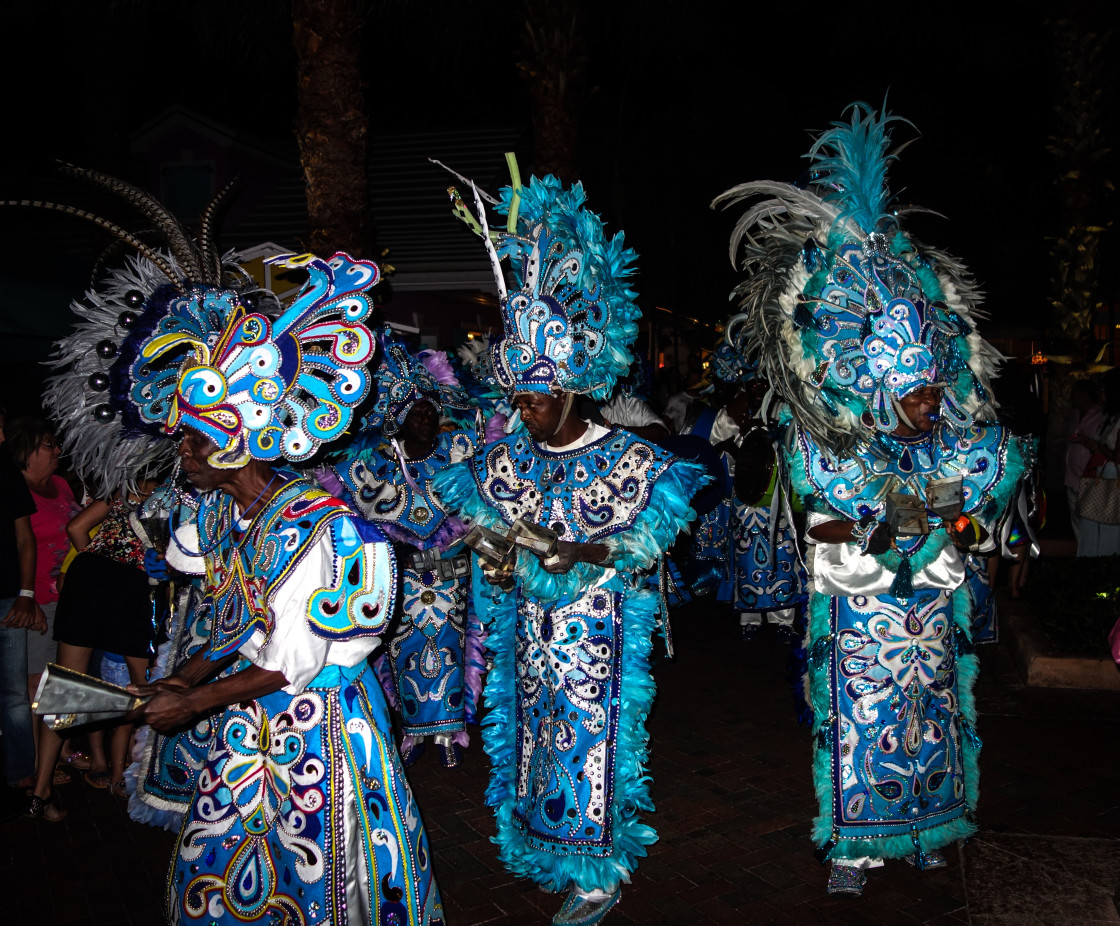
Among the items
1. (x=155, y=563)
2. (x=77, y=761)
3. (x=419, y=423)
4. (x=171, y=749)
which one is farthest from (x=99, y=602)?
(x=419, y=423)

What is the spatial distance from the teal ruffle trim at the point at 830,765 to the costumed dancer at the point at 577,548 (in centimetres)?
78

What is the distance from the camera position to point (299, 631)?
2.85 metres

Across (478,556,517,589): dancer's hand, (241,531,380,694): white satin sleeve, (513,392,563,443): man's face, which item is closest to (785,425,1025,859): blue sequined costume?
(513,392,563,443): man's face

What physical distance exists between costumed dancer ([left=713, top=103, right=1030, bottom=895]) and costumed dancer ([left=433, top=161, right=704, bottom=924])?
71 centimetres

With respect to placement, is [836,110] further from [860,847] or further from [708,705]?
[860,847]

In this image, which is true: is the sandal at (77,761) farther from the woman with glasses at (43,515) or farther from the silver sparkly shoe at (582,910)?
the silver sparkly shoe at (582,910)

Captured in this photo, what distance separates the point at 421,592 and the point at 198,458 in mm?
3411

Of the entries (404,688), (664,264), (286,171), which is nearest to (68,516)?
(404,688)

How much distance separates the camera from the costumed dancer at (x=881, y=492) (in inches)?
170

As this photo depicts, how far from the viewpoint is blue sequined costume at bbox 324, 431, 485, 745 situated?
623cm

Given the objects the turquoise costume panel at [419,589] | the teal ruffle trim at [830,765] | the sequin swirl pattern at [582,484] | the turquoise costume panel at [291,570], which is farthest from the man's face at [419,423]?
the turquoise costume panel at [291,570]

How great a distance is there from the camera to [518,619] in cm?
448

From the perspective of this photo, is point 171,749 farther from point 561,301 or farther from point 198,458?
point 561,301

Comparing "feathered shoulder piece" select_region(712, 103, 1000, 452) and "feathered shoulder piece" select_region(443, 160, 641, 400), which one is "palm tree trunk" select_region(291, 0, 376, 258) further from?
"feathered shoulder piece" select_region(712, 103, 1000, 452)
